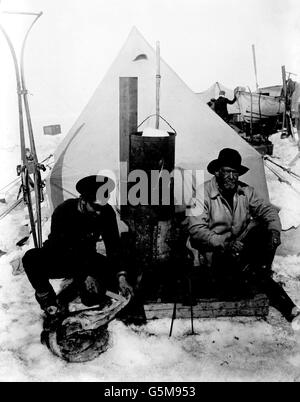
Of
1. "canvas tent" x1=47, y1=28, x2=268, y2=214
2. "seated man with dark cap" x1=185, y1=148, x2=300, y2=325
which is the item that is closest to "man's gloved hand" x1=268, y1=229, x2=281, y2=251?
"seated man with dark cap" x1=185, y1=148, x2=300, y2=325

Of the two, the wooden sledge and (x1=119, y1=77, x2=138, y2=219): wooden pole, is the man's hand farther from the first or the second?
(x1=119, y1=77, x2=138, y2=219): wooden pole

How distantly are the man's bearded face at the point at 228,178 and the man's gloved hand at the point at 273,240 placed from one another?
61 centimetres

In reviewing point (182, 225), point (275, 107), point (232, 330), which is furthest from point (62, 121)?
point (232, 330)

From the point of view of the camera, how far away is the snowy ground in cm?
270

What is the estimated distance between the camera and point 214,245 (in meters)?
3.35

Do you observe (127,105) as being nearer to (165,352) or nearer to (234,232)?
(234,232)

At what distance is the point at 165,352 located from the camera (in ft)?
9.62

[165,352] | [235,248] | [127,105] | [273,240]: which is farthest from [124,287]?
[127,105]

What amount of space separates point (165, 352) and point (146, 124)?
327 cm

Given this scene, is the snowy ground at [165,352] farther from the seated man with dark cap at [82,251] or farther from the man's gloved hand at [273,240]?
the man's gloved hand at [273,240]

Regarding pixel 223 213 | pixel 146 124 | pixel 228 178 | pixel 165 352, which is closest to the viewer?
pixel 165 352

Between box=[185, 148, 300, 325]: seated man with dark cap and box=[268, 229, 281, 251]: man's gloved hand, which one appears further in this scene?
box=[185, 148, 300, 325]: seated man with dark cap

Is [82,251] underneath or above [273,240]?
underneath

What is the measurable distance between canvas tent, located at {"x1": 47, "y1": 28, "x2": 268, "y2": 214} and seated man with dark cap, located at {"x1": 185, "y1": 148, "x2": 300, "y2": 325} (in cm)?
143
